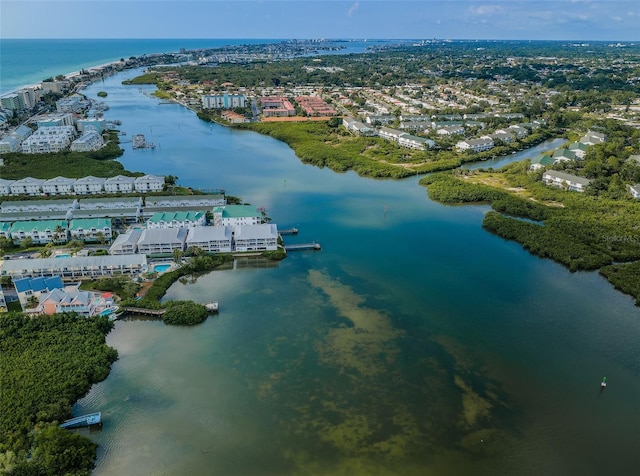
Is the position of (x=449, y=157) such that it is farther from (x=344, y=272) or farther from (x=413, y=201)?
(x=344, y=272)

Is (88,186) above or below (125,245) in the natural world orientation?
above

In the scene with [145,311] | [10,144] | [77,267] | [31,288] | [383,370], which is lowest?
[383,370]

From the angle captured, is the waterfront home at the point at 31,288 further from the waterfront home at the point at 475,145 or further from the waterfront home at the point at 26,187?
the waterfront home at the point at 475,145

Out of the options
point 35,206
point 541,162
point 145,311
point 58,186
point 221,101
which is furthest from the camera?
point 221,101

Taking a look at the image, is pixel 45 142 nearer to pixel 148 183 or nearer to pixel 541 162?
pixel 148 183

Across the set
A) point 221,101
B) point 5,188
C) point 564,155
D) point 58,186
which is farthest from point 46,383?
point 221,101

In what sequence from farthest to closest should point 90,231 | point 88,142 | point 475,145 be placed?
point 475,145 < point 88,142 < point 90,231

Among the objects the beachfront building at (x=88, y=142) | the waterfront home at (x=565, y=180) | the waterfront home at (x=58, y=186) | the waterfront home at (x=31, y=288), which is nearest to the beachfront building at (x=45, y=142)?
the beachfront building at (x=88, y=142)
